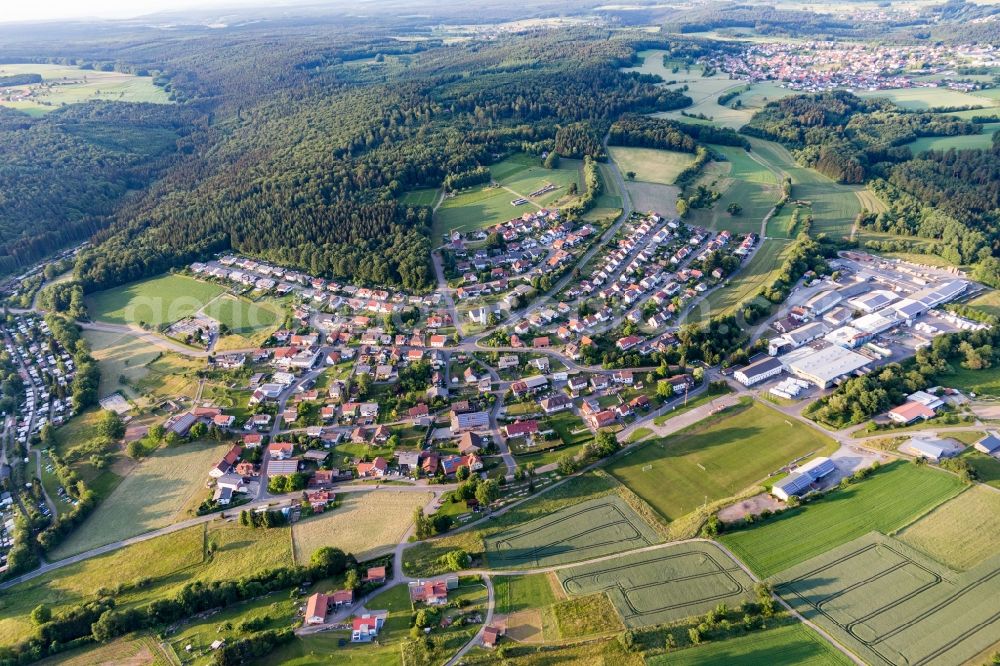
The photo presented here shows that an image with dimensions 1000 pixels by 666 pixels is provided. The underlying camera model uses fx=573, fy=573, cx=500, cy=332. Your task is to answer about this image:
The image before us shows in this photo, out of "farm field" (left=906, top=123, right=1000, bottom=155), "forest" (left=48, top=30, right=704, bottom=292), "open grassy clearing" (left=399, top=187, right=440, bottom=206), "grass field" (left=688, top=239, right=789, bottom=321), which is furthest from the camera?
Result: "farm field" (left=906, top=123, right=1000, bottom=155)

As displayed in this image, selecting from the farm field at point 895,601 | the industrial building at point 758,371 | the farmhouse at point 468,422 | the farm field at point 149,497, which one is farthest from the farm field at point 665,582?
the farm field at point 149,497

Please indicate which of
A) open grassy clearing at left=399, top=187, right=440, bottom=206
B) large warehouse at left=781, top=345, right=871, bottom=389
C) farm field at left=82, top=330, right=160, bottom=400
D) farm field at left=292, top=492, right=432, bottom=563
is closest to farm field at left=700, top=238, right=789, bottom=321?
large warehouse at left=781, top=345, right=871, bottom=389

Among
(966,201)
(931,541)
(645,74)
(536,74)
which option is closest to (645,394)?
(931,541)

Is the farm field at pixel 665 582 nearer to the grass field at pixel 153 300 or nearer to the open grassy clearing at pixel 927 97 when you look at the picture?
the grass field at pixel 153 300

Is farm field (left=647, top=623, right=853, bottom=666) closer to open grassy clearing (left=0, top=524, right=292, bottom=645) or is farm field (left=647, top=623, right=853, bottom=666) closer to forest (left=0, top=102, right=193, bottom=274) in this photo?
open grassy clearing (left=0, top=524, right=292, bottom=645)

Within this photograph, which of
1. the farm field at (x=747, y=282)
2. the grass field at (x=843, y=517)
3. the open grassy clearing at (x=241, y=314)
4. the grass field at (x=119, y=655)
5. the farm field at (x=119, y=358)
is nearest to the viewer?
the grass field at (x=119, y=655)

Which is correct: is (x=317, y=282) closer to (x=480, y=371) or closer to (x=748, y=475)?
(x=480, y=371)
